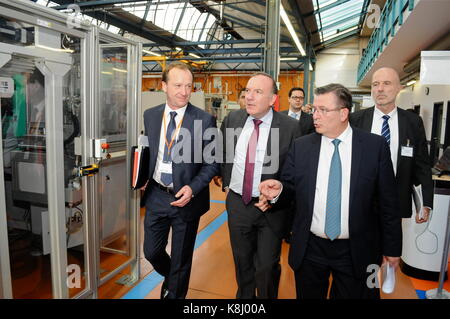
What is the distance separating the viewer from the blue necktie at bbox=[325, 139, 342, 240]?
174cm

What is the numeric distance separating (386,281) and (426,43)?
647 cm

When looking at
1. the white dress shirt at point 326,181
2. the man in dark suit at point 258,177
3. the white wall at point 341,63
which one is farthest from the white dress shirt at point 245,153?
the white wall at point 341,63

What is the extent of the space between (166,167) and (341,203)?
48.9 inches

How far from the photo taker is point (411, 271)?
3439 mm

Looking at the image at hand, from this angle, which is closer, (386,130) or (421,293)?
(386,130)

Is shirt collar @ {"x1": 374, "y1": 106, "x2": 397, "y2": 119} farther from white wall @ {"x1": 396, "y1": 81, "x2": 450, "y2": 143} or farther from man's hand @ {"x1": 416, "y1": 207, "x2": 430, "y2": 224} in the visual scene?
white wall @ {"x1": 396, "y1": 81, "x2": 450, "y2": 143}

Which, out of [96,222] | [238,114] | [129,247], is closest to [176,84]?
[238,114]

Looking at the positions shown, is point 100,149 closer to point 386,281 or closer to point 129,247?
point 129,247

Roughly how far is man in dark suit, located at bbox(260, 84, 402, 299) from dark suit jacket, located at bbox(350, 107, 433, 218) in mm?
802

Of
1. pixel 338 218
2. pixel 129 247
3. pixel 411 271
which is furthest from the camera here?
pixel 411 271

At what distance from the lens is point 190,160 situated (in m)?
2.37

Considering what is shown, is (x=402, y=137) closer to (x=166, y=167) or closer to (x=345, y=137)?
(x=345, y=137)

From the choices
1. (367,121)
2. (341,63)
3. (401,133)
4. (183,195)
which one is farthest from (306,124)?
(341,63)

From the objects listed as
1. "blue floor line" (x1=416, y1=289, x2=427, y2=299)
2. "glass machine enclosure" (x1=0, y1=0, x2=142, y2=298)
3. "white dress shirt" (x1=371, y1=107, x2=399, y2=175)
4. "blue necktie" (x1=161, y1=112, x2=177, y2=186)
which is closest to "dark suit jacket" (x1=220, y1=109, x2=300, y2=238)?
"blue necktie" (x1=161, y1=112, x2=177, y2=186)
